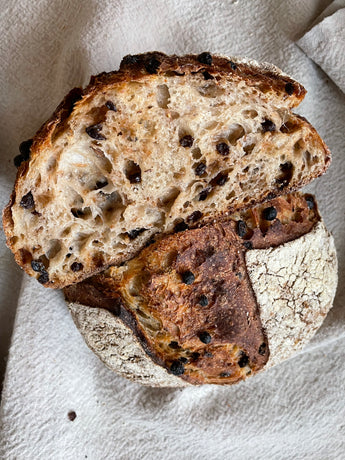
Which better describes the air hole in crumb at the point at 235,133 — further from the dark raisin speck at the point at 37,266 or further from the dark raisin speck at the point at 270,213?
the dark raisin speck at the point at 37,266

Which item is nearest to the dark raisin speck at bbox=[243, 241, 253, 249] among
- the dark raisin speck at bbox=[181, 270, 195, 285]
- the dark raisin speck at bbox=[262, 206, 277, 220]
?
the dark raisin speck at bbox=[262, 206, 277, 220]

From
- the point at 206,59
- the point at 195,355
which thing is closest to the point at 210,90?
the point at 206,59

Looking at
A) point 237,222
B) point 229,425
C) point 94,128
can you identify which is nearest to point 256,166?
point 237,222

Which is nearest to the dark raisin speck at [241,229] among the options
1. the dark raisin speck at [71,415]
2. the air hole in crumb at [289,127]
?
the air hole in crumb at [289,127]

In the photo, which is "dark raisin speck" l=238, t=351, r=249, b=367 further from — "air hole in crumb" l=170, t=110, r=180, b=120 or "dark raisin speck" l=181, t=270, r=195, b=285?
"air hole in crumb" l=170, t=110, r=180, b=120

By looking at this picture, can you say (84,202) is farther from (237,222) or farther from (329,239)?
(329,239)

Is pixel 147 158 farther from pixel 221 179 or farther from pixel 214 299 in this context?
pixel 214 299
